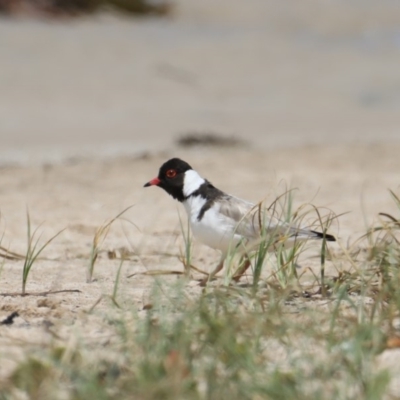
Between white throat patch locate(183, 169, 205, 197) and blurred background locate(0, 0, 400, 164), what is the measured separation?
5988 millimetres

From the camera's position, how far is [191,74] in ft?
62.3

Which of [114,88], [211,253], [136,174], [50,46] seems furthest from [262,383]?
[50,46]

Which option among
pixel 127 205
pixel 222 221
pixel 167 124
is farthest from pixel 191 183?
pixel 167 124

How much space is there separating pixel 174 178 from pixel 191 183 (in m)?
0.16

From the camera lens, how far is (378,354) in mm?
3242

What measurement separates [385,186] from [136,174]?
2482mm

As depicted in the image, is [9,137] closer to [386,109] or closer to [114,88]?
[114,88]

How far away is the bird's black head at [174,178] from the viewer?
5531 millimetres

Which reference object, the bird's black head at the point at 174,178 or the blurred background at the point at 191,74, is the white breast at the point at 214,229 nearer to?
the bird's black head at the point at 174,178

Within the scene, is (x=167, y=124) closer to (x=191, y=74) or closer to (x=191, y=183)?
(x=191, y=74)

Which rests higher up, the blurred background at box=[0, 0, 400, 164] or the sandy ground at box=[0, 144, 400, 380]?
the blurred background at box=[0, 0, 400, 164]

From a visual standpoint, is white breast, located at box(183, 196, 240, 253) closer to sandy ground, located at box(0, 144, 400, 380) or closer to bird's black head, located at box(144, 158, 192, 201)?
sandy ground, located at box(0, 144, 400, 380)

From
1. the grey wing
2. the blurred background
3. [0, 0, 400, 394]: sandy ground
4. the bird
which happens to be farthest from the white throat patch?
the blurred background

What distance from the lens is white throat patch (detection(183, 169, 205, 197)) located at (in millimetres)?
5414
